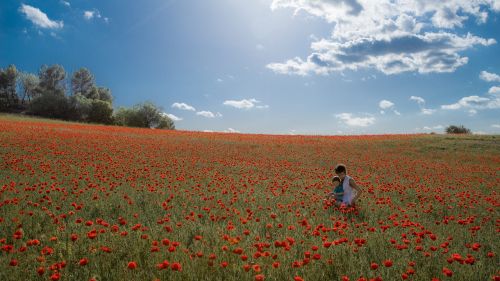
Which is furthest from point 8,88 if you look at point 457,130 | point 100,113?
point 457,130

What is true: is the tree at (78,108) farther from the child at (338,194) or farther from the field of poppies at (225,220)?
the child at (338,194)

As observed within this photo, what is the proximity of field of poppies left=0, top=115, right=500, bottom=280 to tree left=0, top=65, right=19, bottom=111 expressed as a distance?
2974 inches

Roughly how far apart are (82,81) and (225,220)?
323ft

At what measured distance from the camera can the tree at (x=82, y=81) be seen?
9412 cm

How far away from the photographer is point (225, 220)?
771cm

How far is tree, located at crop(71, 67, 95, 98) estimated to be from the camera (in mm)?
94125

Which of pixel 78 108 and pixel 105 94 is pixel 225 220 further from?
pixel 105 94

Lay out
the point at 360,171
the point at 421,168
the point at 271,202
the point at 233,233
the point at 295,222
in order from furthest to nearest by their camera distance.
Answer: the point at 421,168 → the point at 360,171 → the point at 271,202 → the point at 295,222 → the point at 233,233

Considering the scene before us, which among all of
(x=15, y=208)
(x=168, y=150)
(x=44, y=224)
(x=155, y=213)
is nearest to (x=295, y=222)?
(x=155, y=213)

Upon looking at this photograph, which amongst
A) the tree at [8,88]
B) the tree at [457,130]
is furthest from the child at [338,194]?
the tree at [8,88]

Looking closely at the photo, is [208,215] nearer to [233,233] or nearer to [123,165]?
[233,233]

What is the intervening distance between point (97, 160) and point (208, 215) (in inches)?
384

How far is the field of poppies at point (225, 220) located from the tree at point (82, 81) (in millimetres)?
81385

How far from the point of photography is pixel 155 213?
8.08m
